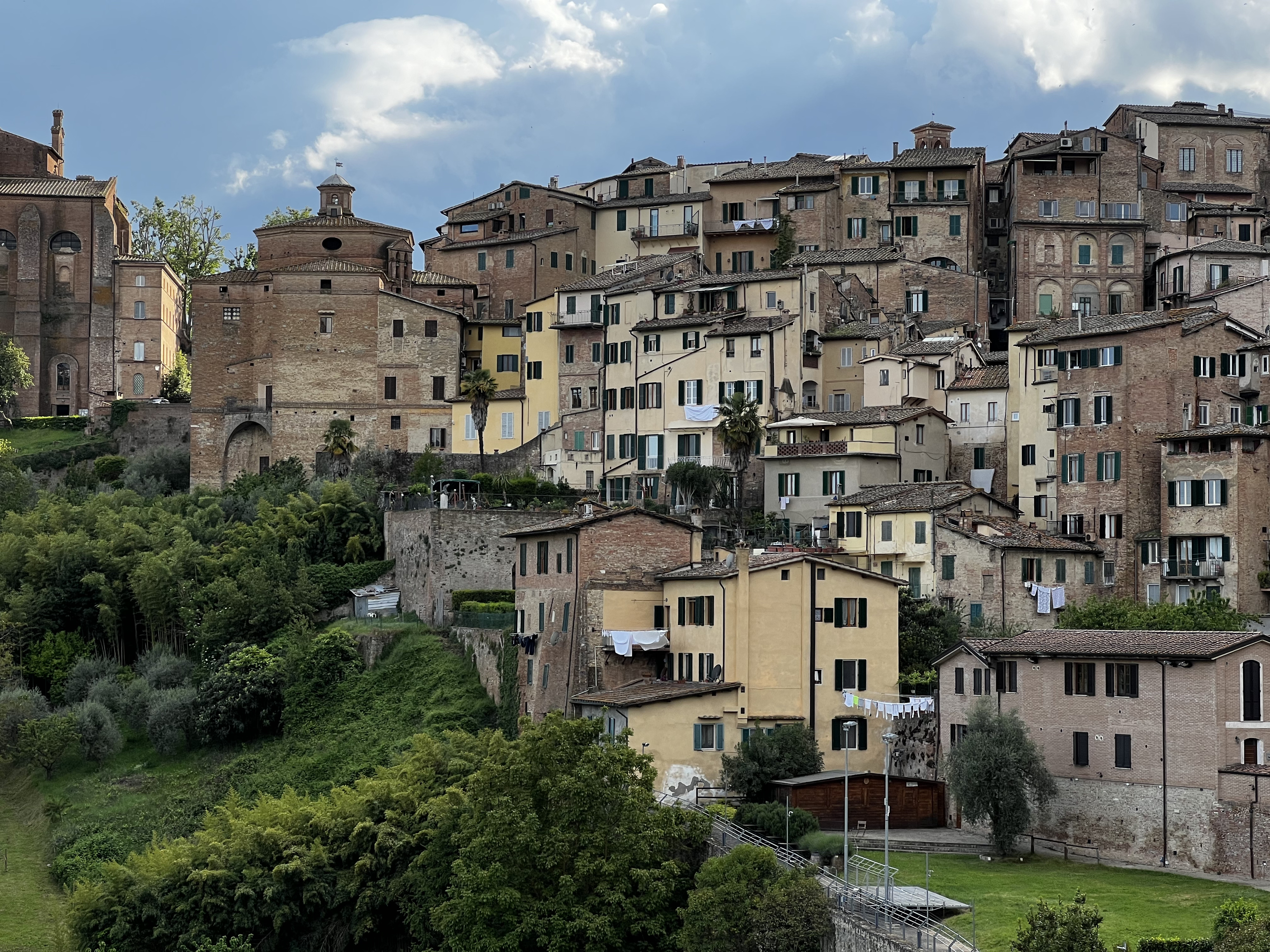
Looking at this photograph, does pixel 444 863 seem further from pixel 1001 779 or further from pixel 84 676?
pixel 84 676

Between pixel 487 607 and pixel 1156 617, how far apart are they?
22.1 metres

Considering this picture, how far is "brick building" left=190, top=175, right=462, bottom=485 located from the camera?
293ft

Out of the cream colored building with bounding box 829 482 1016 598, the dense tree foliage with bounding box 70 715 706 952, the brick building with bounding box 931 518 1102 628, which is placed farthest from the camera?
the cream colored building with bounding box 829 482 1016 598

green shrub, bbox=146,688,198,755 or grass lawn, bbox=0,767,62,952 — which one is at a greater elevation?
green shrub, bbox=146,688,198,755

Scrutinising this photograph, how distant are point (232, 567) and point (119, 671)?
581 centimetres

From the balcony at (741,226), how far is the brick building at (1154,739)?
4385 centimetres

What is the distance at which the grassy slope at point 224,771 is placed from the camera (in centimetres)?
6275

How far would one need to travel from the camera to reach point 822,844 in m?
47.7

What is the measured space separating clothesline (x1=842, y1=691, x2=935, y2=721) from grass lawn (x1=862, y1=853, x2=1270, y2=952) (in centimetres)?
733

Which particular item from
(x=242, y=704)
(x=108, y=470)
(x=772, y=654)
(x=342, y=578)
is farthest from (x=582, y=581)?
(x=108, y=470)

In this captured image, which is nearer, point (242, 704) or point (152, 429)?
point (242, 704)

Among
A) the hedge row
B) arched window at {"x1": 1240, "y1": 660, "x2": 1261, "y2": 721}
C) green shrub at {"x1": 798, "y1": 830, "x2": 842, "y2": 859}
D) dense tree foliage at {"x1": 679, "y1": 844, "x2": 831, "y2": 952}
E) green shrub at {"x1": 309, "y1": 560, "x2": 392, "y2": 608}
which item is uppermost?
the hedge row

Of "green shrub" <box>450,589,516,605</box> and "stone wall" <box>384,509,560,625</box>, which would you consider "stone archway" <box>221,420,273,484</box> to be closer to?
"stone wall" <box>384,509,560,625</box>

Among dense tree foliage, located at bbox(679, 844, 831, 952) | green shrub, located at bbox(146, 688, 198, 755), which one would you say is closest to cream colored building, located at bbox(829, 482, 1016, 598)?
dense tree foliage, located at bbox(679, 844, 831, 952)
